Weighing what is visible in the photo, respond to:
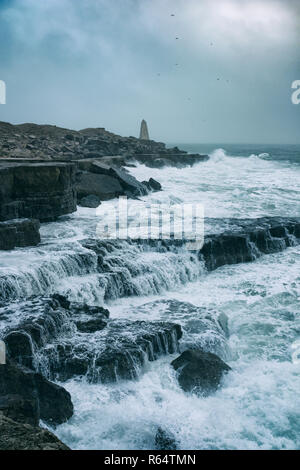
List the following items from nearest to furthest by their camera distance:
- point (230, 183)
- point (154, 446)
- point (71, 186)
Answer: point (154, 446) → point (71, 186) → point (230, 183)

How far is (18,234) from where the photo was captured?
398 inches

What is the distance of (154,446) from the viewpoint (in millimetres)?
5031

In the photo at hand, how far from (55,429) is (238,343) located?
3.56 m

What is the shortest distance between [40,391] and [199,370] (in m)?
2.24

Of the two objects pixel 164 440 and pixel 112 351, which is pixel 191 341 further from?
pixel 164 440

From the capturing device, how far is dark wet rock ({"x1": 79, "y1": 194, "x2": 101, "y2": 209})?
15430 mm

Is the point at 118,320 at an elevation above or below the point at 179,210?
below

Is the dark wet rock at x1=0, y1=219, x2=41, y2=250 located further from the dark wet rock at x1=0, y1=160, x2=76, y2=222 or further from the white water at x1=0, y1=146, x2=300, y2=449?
the dark wet rock at x1=0, y1=160, x2=76, y2=222

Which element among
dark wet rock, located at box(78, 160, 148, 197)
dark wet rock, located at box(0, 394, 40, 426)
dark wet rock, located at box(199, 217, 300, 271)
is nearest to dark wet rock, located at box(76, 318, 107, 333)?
dark wet rock, located at box(0, 394, 40, 426)

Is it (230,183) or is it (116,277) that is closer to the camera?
(116,277)

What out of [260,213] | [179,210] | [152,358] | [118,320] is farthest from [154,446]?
[260,213]

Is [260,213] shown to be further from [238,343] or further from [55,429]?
[55,429]

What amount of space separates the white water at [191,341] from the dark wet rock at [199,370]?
133 mm

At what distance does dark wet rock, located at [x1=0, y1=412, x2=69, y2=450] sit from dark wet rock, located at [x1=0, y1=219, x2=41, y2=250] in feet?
21.8
